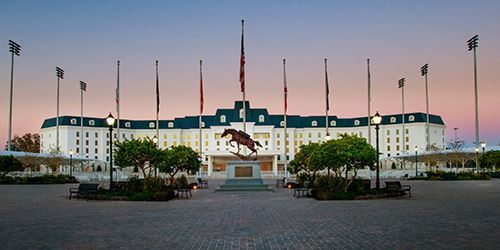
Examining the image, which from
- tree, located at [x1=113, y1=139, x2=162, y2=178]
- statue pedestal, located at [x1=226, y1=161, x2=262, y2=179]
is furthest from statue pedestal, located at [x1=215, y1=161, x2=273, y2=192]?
tree, located at [x1=113, y1=139, x2=162, y2=178]

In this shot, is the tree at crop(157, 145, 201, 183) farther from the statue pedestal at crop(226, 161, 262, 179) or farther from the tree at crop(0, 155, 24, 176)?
the tree at crop(0, 155, 24, 176)

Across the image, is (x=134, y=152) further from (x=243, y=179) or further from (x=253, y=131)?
(x=253, y=131)

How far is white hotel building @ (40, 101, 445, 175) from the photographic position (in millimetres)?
133125

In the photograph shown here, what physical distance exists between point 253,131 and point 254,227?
11734 centimetres

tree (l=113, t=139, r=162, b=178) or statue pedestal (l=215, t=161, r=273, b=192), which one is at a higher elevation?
tree (l=113, t=139, r=162, b=178)

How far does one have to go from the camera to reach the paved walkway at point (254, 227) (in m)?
11.7

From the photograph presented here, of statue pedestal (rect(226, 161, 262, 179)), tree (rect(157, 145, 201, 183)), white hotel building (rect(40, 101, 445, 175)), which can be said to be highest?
white hotel building (rect(40, 101, 445, 175))

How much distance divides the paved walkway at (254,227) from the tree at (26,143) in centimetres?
13502

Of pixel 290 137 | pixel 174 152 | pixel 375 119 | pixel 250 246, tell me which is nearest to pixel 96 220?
pixel 250 246

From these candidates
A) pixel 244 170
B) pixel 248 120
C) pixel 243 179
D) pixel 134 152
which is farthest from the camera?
pixel 248 120

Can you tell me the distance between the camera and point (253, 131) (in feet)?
433

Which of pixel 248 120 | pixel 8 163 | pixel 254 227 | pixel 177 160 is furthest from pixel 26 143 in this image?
pixel 254 227

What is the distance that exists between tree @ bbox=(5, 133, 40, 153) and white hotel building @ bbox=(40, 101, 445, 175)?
3.04m

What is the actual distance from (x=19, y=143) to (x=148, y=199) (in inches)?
5316
